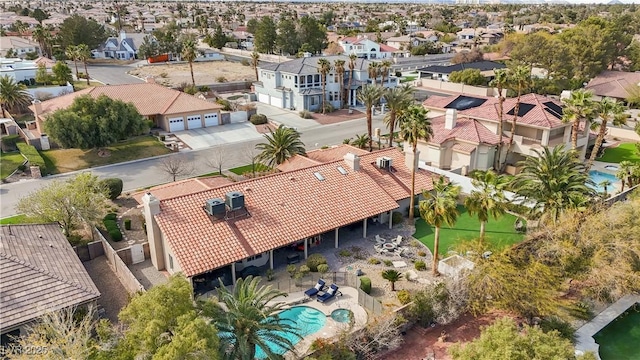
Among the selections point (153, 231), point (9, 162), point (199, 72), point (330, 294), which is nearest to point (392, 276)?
point (330, 294)

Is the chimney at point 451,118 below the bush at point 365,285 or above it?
above

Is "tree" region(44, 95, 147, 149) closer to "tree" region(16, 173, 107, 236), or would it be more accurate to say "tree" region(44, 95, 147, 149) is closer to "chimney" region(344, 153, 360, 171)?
"tree" region(16, 173, 107, 236)

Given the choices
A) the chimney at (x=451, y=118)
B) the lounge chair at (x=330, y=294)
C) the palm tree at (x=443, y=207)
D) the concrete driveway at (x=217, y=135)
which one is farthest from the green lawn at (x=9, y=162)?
the chimney at (x=451, y=118)

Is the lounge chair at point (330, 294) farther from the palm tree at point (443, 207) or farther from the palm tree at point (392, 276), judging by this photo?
the palm tree at point (443, 207)

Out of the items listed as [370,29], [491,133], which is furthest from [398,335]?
[370,29]

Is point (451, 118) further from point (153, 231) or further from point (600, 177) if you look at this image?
point (153, 231)

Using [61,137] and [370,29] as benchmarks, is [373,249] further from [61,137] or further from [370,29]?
[370,29]

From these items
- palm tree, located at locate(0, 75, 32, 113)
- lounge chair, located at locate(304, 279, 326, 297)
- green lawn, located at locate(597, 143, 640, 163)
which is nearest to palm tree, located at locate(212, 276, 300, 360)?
lounge chair, located at locate(304, 279, 326, 297)
